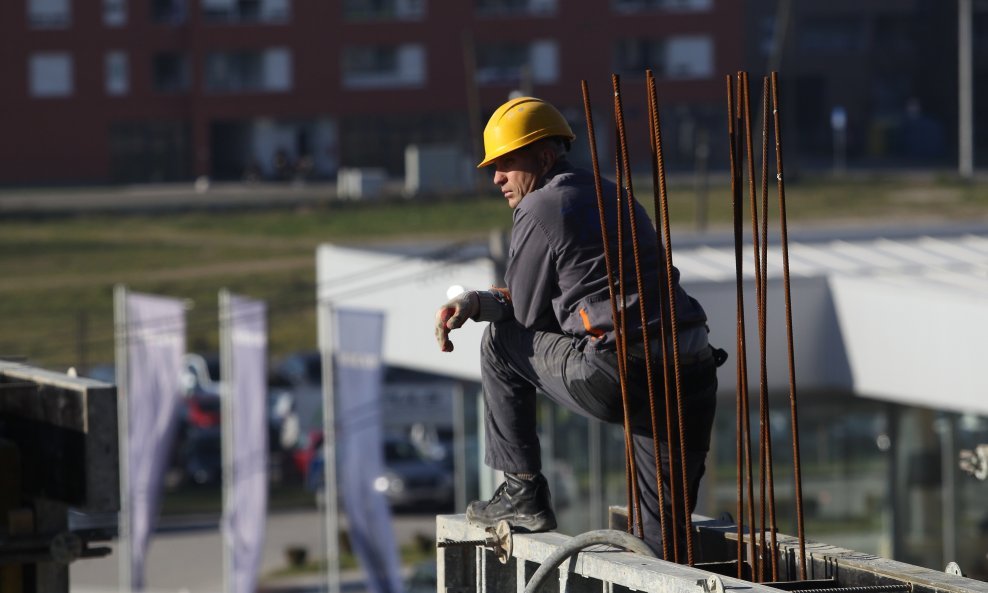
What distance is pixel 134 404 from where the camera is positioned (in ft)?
76.8

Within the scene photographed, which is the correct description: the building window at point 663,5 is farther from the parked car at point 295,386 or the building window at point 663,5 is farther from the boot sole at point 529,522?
the boot sole at point 529,522

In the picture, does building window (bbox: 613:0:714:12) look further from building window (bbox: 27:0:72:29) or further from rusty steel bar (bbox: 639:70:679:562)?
rusty steel bar (bbox: 639:70:679:562)

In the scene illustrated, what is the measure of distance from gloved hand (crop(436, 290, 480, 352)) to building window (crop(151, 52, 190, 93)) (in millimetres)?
67977

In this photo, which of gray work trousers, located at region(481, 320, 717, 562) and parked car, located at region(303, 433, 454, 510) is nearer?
gray work trousers, located at region(481, 320, 717, 562)

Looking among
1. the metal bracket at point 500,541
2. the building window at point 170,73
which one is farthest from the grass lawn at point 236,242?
the metal bracket at point 500,541

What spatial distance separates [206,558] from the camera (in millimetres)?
30094

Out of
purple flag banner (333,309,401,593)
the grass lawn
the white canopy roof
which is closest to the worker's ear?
the white canopy roof

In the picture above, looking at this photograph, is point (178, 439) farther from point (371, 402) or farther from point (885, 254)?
point (885, 254)

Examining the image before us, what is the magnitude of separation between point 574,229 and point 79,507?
8.26 ft

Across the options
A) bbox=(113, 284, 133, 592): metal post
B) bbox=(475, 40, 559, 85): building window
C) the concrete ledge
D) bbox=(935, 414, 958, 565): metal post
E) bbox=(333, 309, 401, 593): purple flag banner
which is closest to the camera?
the concrete ledge

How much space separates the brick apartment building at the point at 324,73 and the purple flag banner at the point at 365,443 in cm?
5045

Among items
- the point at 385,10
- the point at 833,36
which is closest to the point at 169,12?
the point at 385,10

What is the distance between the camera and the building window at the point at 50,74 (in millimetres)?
70438

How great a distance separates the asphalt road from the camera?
27.9 m
